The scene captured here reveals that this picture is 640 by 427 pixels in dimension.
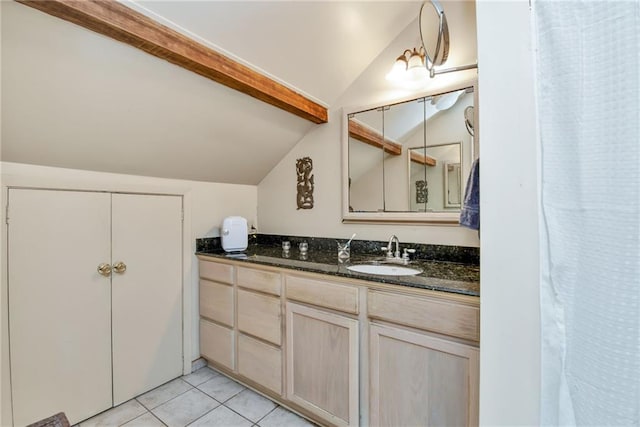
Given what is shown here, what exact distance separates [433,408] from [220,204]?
213cm

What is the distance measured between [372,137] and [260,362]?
177 cm

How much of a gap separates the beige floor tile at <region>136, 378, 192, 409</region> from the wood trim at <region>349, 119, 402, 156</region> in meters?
2.24

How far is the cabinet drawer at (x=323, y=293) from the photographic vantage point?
59.6 inches

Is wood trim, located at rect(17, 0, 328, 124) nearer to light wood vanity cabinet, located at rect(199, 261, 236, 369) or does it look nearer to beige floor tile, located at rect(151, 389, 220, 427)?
light wood vanity cabinet, located at rect(199, 261, 236, 369)

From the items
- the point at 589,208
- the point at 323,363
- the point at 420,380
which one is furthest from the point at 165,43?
the point at 420,380

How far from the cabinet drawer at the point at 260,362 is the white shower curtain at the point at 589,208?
1528 mm

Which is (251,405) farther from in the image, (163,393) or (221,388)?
(163,393)

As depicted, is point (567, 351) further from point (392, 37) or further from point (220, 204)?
point (220, 204)

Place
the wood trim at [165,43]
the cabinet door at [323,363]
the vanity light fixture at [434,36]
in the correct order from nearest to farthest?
the wood trim at [165,43] < the vanity light fixture at [434,36] < the cabinet door at [323,363]

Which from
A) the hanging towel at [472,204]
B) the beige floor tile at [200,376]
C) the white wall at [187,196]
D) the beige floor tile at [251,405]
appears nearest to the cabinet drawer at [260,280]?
the white wall at [187,196]

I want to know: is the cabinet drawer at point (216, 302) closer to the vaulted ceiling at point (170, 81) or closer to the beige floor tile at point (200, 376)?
the beige floor tile at point (200, 376)

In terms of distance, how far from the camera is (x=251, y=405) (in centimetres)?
189

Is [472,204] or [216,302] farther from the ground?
[472,204]

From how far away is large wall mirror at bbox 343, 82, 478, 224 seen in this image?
1788 millimetres
